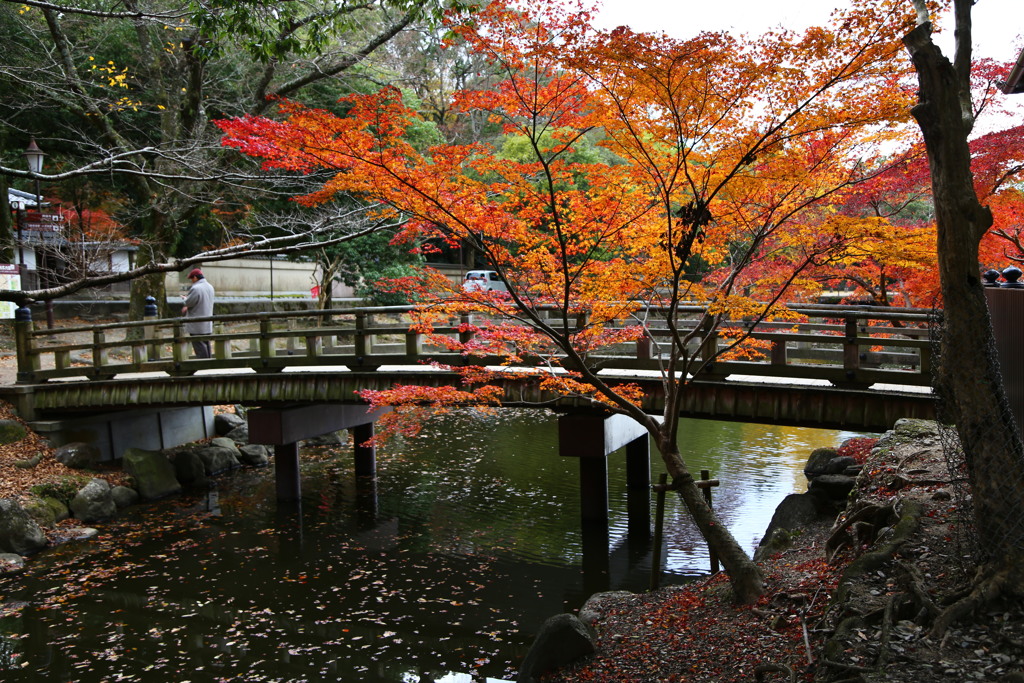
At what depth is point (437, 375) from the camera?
1162 centimetres

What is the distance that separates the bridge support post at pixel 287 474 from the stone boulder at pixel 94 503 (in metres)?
2.69

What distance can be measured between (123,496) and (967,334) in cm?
1304

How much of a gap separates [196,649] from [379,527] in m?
4.28

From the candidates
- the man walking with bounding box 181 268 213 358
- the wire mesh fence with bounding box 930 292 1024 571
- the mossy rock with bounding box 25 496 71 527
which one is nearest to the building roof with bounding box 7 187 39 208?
the man walking with bounding box 181 268 213 358

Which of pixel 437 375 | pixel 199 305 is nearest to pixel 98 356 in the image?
pixel 199 305

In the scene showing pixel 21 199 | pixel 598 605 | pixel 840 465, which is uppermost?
pixel 21 199

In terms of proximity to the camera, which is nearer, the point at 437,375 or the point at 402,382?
the point at 437,375

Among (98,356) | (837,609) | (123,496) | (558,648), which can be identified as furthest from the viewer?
(98,356)

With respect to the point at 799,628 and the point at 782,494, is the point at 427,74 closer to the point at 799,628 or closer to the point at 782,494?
the point at 782,494

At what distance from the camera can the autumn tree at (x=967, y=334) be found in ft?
16.0

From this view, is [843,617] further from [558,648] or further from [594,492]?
[594,492]

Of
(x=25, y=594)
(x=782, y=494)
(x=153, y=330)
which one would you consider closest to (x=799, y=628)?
(x=782, y=494)

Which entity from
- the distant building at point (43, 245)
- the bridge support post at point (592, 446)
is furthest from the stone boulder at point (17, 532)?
the bridge support post at point (592, 446)

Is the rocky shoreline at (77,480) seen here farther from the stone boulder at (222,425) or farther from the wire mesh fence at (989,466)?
the wire mesh fence at (989,466)
